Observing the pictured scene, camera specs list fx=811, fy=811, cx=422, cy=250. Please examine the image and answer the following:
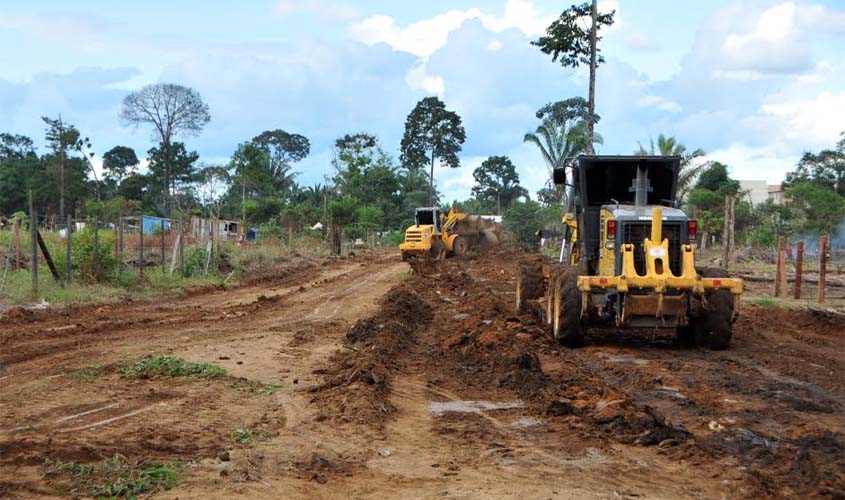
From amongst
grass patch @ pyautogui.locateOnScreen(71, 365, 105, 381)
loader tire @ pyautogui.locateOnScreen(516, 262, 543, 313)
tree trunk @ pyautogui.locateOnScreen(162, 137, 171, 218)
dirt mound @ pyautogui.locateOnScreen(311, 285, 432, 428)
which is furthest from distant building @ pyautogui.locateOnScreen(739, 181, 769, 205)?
grass patch @ pyautogui.locateOnScreen(71, 365, 105, 381)

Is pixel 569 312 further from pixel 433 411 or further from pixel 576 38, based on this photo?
pixel 576 38

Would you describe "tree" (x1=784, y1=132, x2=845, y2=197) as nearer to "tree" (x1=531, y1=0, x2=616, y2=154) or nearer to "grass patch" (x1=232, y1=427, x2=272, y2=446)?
"tree" (x1=531, y1=0, x2=616, y2=154)

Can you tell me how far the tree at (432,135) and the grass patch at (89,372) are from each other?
6188cm

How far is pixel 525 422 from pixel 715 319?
16.8 ft

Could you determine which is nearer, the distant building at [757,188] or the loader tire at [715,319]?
the loader tire at [715,319]

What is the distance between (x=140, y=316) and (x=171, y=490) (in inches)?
472

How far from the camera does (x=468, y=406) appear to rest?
26.9 ft

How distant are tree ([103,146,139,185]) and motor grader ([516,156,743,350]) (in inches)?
3163

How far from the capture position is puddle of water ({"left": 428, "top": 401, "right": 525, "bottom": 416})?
7988 mm

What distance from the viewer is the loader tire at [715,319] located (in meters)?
11.3

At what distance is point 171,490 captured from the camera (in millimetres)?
5188

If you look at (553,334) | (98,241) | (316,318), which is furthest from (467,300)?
(98,241)

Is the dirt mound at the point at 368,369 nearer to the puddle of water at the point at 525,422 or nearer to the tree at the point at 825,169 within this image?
the puddle of water at the point at 525,422

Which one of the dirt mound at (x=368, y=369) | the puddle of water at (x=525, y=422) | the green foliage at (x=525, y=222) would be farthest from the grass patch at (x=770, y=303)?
the green foliage at (x=525, y=222)
